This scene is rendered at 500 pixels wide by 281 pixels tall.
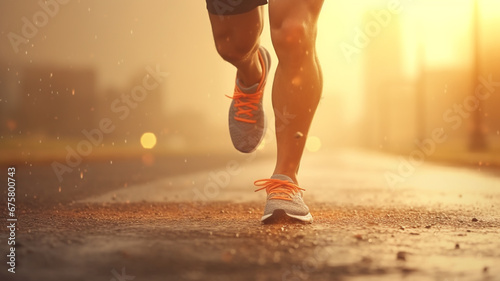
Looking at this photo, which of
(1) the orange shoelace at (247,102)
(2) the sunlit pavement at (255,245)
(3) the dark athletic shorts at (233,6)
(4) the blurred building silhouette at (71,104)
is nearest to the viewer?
(2) the sunlit pavement at (255,245)

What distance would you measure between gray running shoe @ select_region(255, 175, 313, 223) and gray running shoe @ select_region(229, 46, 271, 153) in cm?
93

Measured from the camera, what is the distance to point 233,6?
339 centimetres

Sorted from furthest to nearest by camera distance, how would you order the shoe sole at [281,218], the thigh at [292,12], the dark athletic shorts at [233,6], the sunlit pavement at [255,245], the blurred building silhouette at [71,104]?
the blurred building silhouette at [71,104]
the dark athletic shorts at [233,6]
the thigh at [292,12]
the shoe sole at [281,218]
the sunlit pavement at [255,245]

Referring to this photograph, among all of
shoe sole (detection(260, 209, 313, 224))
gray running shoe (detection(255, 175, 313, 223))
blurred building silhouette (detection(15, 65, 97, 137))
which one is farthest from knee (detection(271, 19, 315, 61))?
blurred building silhouette (detection(15, 65, 97, 137))

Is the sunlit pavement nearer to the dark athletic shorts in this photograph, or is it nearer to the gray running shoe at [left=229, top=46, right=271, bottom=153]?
the gray running shoe at [left=229, top=46, right=271, bottom=153]

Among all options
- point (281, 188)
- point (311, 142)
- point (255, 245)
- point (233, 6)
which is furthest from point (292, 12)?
point (311, 142)

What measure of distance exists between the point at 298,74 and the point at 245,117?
0.87 meters

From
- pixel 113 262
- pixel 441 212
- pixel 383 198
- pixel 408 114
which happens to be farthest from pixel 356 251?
pixel 408 114

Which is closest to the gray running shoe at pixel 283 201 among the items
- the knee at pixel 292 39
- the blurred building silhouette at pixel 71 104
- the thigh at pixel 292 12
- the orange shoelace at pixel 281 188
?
the orange shoelace at pixel 281 188

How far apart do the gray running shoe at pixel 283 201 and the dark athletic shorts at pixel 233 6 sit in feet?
3.25

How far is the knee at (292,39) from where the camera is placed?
118 inches

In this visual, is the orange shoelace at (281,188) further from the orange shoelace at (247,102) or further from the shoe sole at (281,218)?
the orange shoelace at (247,102)

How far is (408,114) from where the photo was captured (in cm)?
10462

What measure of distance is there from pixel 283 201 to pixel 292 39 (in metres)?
0.78
